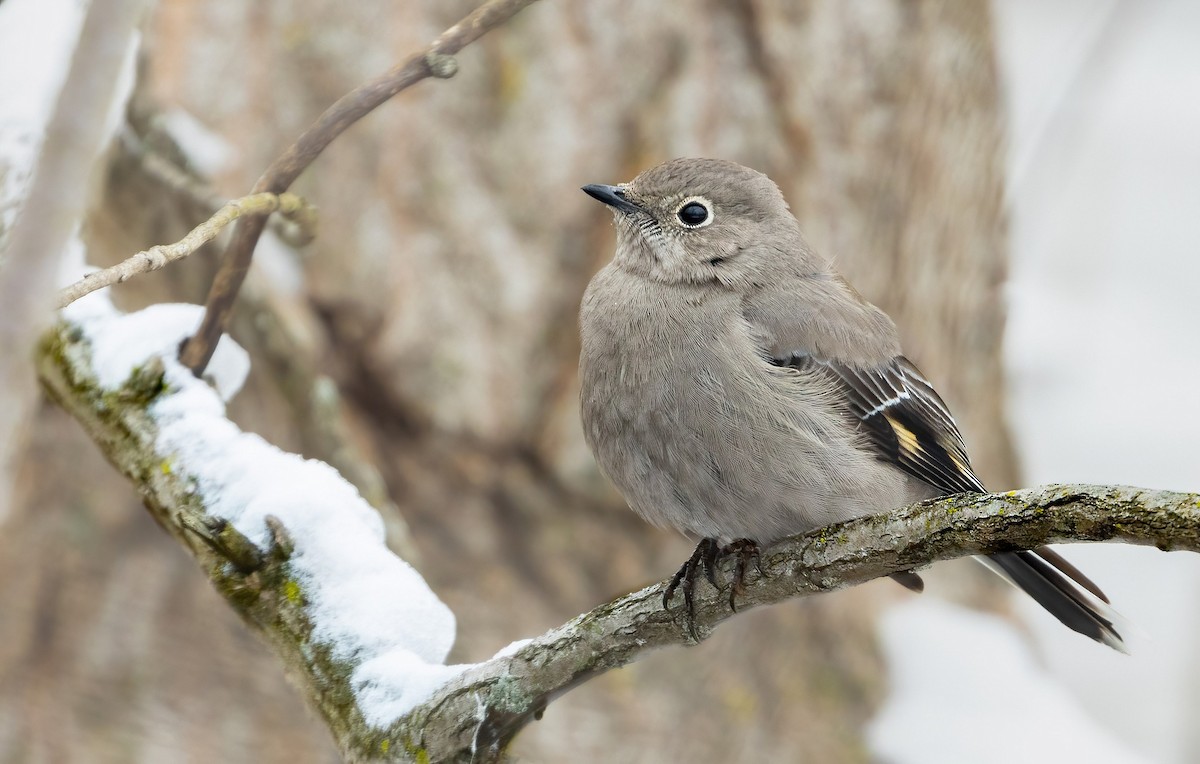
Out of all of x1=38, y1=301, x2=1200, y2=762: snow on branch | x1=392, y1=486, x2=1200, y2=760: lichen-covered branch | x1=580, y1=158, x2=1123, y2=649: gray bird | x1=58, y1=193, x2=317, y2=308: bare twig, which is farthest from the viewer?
x1=580, y1=158, x2=1123, y2=649: gray bird

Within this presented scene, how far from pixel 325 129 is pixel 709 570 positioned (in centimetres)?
140

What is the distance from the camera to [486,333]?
4961 mm

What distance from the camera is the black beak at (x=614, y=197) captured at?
12.0 ft

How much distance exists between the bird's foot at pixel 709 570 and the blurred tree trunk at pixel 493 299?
2.05 metres

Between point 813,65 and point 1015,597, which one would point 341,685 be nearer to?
point 813,65

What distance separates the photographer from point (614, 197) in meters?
3.67

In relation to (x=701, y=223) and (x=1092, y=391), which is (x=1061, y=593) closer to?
(x=701, y=223)

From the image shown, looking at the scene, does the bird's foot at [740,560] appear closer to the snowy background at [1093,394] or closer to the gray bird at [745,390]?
the gray bird at [745,390]

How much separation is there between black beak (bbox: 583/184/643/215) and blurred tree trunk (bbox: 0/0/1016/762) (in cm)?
130

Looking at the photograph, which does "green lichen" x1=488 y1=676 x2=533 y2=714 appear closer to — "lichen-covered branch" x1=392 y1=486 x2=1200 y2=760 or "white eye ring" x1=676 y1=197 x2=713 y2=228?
"lichen-covered branch" x1=392 y1=486 x2=1200 y2=760

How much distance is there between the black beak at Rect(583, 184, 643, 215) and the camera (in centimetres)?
365

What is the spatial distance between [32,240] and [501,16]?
1236 millimetres

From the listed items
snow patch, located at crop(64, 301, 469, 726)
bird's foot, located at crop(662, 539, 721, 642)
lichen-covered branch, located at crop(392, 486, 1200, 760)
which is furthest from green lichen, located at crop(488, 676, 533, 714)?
bird's foot, located at crop(662, 539, 721, 642)

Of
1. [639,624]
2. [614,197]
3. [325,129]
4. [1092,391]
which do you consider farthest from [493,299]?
[1092,391]
